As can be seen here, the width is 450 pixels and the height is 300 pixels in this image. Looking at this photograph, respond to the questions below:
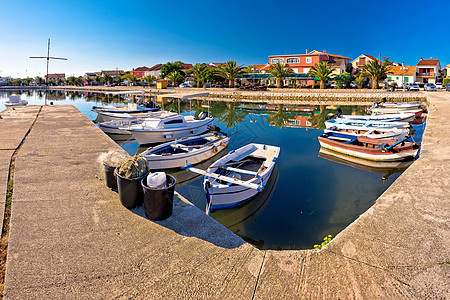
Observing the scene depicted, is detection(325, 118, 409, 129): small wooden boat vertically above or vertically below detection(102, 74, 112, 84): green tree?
below

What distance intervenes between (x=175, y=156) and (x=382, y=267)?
379 inches

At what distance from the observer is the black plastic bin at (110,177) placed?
6090 mm

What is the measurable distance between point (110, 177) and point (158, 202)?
1.91 metres

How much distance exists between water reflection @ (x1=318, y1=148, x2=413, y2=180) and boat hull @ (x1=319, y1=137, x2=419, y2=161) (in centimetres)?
24

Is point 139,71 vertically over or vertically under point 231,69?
over

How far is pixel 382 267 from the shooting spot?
405 centimetres

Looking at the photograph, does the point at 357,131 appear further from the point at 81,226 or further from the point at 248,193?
the point at 81,226

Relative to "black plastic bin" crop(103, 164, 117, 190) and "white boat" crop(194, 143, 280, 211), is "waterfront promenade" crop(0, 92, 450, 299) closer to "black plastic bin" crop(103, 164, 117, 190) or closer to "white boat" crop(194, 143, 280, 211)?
"black plastic bin" crop(103, 164, 117, 190)

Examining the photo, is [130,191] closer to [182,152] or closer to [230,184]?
[230,184]

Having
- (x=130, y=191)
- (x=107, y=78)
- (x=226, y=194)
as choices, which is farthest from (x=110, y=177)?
(x=107, y=78)

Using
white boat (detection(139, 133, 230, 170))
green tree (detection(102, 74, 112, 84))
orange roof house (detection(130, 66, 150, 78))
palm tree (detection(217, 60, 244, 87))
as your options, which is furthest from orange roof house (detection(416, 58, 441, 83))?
green tree (detection(102, 74, 112, 84))

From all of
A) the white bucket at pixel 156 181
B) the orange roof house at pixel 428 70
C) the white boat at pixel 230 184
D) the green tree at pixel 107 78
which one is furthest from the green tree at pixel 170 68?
the white bucket at pixel 156 181

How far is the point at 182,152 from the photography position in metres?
13.7

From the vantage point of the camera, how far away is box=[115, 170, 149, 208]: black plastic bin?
530cm
